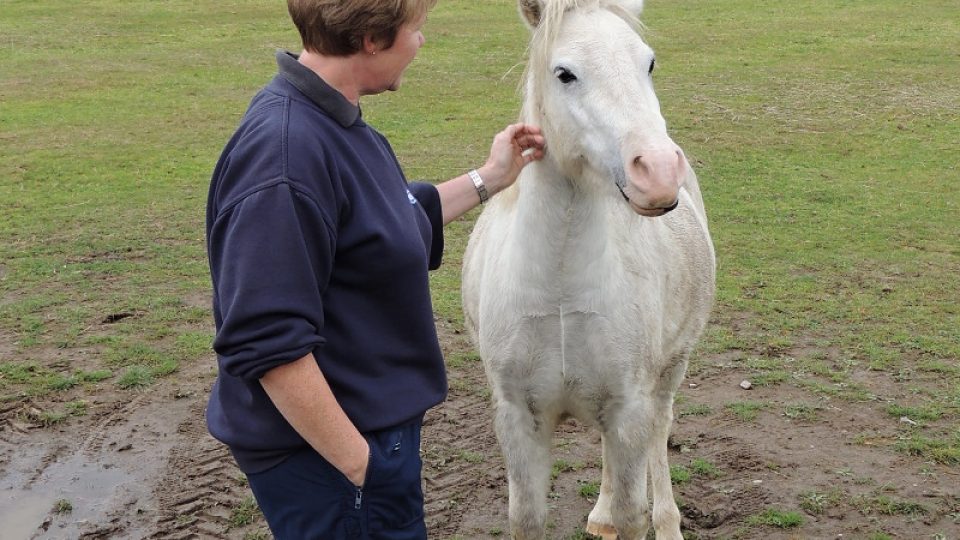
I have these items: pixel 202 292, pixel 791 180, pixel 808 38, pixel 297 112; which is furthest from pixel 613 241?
pixel 808 38

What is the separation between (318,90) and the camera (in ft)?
6.58

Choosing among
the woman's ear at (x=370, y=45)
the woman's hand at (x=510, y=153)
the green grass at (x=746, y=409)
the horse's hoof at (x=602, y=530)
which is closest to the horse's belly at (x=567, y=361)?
the woman's hand at (x=510, y=153)

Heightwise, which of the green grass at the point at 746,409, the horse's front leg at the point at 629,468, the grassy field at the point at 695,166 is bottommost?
the grassy field at the point at 695,166

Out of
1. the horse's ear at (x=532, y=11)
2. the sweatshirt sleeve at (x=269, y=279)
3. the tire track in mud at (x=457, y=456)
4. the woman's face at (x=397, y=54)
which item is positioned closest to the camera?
the sweatshirt sleeve at (x=269, y=279)

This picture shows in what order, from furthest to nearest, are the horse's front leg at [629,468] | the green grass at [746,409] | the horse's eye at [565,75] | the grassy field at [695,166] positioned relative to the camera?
the grassy field at [695,166] < the green grass at [746,409] < the horse's front leg at [629,468] < the horse's eye at [565,75]

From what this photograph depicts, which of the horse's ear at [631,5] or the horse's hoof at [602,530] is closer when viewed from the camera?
the horse's ear at [631,5]

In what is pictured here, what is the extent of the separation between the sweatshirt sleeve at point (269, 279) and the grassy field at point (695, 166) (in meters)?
1.61

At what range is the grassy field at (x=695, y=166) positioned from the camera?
5809 millimetres

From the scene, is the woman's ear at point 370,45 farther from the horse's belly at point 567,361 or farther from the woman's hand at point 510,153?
the horse's belly at point 567,361

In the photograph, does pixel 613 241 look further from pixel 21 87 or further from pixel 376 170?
pixel 21 87

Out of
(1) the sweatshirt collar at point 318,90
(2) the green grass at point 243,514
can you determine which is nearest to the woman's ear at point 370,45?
(1) the sweatshirt collar at point 318,90

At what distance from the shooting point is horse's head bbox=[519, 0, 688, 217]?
7.86 feet

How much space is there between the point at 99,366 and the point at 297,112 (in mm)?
4367

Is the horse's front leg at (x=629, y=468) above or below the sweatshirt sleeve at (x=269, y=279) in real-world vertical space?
below
